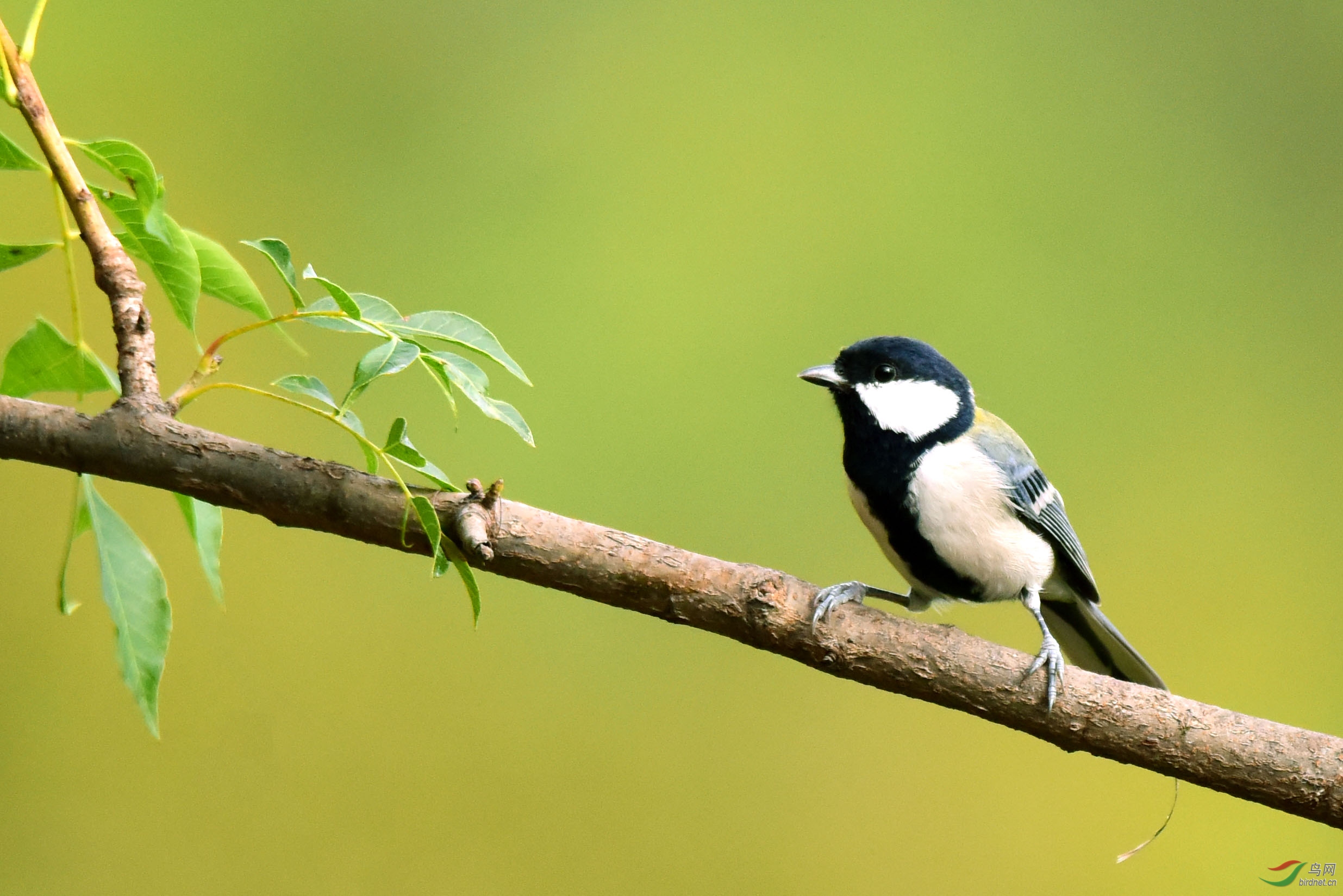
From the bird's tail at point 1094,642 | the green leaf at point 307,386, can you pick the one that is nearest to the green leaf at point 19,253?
the green leaf at point 307,386

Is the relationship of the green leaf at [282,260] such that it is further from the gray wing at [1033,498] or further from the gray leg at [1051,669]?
the gray wing at [1033,498]

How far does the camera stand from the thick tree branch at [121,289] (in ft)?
2.83

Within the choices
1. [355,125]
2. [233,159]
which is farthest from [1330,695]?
[233,159]

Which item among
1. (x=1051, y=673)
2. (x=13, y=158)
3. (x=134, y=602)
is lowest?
(x=134, y=602)

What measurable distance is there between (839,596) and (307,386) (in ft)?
1.64

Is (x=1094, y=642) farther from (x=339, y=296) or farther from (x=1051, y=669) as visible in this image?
(x=339, y=296)

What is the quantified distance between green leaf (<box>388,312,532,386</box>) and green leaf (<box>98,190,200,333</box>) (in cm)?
16

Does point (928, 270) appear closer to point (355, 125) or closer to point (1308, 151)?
point (1308, 151)

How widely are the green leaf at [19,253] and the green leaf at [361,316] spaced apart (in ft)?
0.74

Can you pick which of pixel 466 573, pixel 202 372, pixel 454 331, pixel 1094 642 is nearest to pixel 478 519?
pixel 466 573

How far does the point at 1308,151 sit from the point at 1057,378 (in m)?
0.70

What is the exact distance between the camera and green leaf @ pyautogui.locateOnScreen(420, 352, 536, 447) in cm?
81

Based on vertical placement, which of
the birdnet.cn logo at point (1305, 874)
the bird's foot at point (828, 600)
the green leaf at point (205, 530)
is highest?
the bird's foot at point (828, 600)

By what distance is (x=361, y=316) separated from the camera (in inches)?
32.6
